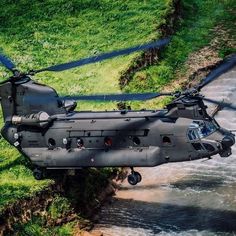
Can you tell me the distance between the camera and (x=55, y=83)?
108 feet

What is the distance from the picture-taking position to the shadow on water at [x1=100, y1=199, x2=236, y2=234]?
2098 centimetres

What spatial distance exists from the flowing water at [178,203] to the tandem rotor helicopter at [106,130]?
2.80 m

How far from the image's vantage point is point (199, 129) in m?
18.8

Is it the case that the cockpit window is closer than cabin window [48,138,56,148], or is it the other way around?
the cockpit window

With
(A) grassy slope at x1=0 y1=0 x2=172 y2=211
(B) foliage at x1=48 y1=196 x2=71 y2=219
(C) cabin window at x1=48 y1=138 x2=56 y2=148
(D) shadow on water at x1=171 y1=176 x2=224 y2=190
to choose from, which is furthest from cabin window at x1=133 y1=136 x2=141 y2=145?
(A) grassy slope at x1=0 y1=0 x2=172 y2=211

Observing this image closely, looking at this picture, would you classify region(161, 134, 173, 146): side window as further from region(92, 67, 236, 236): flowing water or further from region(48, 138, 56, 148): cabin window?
region(48, 138, 56, 148): cabin window

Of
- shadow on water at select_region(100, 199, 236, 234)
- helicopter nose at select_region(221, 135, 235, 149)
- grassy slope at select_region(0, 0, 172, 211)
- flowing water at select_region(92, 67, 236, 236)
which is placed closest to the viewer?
helicopter nose at select_region(221, 135, 235, 149)

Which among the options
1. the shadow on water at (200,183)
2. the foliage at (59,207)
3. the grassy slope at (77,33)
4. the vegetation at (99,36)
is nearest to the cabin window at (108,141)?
the foliage at (59,207)

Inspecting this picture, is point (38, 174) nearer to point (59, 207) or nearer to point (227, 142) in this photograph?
point (59, 207)

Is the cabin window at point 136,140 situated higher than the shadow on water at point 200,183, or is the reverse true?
the cabin window at point 136,140

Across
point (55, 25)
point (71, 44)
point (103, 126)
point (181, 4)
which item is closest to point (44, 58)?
point (71, 44)

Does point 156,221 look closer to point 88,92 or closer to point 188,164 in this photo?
point 188,164

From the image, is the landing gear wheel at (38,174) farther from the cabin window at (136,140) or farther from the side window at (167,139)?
the side window at (167,139)

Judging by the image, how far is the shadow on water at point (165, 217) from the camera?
21.0 metres
